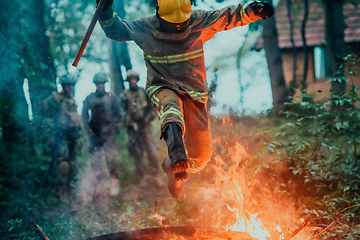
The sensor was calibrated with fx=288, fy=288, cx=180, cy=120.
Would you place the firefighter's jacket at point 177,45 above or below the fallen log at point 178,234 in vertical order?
above

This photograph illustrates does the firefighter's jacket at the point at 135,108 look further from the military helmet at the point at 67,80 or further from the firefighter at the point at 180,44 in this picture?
the firefighter at the point at 180,44

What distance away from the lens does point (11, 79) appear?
233 inches

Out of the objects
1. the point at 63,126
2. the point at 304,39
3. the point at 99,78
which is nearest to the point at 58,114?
the point at 63,126

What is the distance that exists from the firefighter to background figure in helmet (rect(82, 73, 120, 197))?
375 centimetres

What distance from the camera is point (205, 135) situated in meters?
2.79

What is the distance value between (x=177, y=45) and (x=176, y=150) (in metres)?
1.05

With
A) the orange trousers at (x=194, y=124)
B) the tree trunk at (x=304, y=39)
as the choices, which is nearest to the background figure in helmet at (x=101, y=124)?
the orange trousers at (x=194, y=124)

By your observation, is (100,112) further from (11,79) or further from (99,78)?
(11,79)

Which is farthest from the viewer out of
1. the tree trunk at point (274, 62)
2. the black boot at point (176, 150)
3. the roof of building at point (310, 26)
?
the roof of building at point (310, 26)

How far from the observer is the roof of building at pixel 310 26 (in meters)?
7.18

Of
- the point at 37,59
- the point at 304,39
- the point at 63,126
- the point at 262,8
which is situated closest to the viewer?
the point at 262,8

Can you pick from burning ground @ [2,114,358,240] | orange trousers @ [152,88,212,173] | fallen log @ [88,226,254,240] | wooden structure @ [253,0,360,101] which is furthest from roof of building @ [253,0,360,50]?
fallen log @ [88,226,254,240]

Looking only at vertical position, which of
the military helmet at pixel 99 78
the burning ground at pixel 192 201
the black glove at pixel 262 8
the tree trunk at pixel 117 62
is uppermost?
the tree trunk at pixel 117 62

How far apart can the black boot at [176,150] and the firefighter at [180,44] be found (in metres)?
0.32
